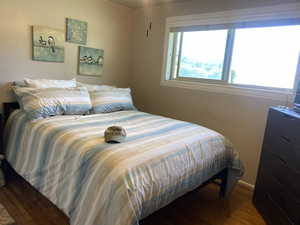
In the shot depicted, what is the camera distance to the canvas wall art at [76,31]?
Answer: 286cm

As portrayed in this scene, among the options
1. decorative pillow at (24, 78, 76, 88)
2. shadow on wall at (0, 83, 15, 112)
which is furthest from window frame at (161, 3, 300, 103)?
shadow on wall at (0, 83, 15, 112)

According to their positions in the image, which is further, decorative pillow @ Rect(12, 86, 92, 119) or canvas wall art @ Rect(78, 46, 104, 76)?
canvas wall art @ Rect(78, 46, 104, 76)

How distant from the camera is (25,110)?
2111mm

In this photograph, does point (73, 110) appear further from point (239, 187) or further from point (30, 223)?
point (239, 187)

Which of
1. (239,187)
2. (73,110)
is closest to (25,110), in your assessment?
(73,110)

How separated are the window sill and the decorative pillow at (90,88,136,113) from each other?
30.4 inches

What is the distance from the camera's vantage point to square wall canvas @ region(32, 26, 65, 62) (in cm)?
258

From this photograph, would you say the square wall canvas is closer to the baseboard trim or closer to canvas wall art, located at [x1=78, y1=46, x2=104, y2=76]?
canvas wall art, located at [x1=78, y1=46, x2=104, y2=76]

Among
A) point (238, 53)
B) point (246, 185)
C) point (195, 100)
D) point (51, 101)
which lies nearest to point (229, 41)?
point (238, 53)

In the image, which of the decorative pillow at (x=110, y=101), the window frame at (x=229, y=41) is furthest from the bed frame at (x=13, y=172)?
the window frame at (x=229, y=41)

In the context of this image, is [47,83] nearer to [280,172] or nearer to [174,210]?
[174,210]

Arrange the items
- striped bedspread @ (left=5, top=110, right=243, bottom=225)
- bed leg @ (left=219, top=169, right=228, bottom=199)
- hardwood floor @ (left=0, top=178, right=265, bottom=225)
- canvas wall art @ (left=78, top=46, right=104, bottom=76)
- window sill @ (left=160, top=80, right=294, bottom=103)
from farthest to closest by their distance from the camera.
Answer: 1. canvas wall art @ (left=78, top=46, right=104, bottom=76)
2. window sill @ (left=160, top=80, right=294, bottom=103)
3. bed leg @ (left=219, top=169, right=228, bottom=199)
4. hardwood floor @ (left=0, top=178, right=265, bottom=225)
5. striped bedspread @ (left=5, top=110, right=243, bottom=225)

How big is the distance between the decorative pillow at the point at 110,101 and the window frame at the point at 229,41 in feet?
2.52

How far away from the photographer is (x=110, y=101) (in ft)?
8.82
